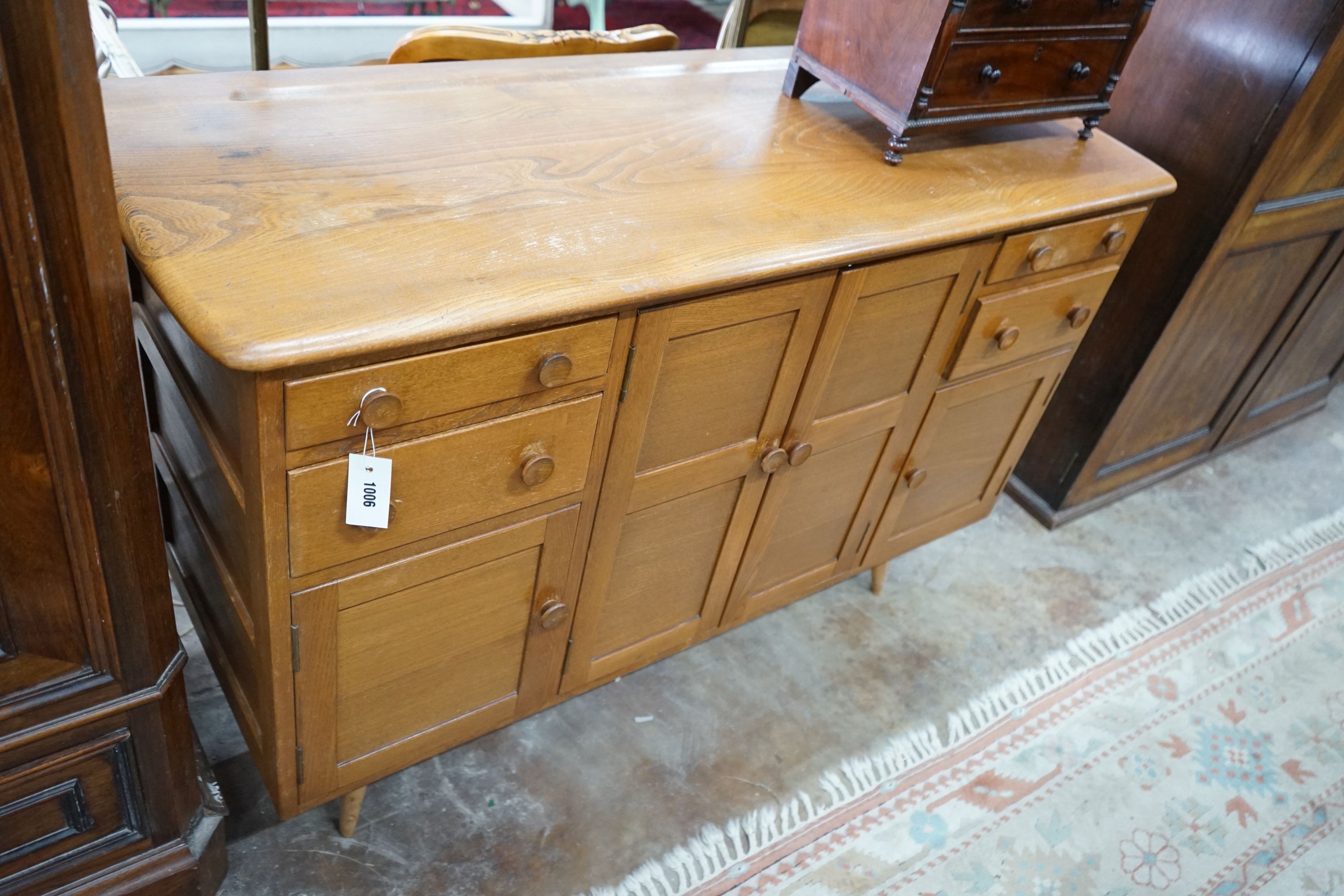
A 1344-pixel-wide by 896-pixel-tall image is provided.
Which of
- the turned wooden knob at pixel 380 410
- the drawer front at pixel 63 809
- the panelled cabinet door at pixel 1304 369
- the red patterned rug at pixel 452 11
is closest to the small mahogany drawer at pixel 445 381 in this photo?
the turned wooden knob at pixel 380 410

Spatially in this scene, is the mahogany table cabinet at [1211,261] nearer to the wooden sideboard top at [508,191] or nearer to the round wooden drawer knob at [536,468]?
the wooden sideboard top at [508,191]

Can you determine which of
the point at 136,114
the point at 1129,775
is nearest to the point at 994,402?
the point at 1129,775

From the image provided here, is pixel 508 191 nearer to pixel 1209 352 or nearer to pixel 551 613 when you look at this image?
pixel 551 613

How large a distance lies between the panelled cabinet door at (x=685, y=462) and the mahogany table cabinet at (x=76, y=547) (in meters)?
0.53

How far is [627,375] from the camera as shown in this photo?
44.4 inches

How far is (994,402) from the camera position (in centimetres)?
173

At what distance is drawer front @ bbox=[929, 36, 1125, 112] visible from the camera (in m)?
1.40

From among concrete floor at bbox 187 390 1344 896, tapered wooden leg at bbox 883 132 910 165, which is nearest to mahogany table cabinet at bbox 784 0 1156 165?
tapered wooden leg at bbox 883 132 910 165

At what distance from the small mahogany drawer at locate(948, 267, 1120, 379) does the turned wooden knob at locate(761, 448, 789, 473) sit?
0.34 m

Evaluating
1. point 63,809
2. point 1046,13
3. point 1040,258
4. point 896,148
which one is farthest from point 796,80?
point 63,809

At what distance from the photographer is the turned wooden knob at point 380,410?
916mm

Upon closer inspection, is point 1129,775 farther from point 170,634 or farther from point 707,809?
point 170,634

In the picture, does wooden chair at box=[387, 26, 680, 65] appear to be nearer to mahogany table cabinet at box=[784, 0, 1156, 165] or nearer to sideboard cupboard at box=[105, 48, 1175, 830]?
sideboard cupboard at box=[105, 48, 1175, 830]

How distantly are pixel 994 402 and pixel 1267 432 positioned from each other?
1547 mm
